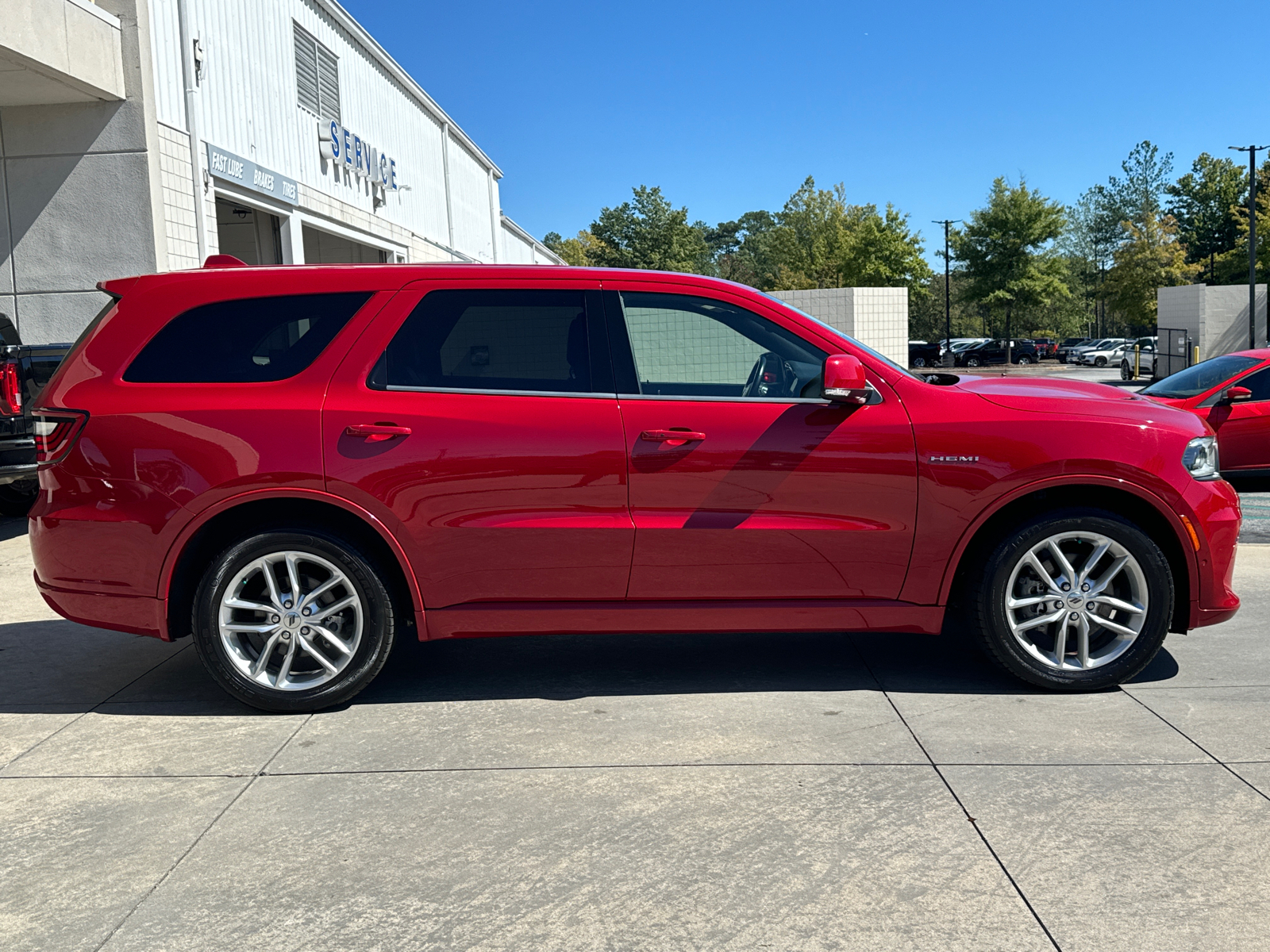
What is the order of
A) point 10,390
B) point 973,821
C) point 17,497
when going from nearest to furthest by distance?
point 973,821, point 10,390, point 17,497

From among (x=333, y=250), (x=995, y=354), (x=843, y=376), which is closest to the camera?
(x=843, y=376)

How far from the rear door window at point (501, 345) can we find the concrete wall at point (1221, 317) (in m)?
40.7

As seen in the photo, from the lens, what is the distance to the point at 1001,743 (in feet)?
13.8

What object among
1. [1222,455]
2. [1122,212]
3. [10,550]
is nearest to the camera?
[10,550]

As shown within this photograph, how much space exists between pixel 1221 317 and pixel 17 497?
134 ft

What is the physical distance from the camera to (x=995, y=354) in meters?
60.4

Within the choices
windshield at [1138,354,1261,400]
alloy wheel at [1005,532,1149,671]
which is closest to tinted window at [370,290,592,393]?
alloy wheel at [1005,532,1149,671]

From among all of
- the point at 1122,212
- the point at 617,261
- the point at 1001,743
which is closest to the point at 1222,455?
the point at 1001,743

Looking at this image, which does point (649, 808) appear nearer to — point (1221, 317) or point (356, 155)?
point (356, 155)

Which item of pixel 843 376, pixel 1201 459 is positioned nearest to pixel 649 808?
pixel 843 376

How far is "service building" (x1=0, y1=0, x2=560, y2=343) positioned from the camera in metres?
11.7

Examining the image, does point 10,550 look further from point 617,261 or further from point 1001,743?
point 617,261

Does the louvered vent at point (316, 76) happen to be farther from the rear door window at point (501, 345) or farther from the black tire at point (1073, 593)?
the black tire at point (1073, 593)

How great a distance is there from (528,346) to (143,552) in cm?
179
